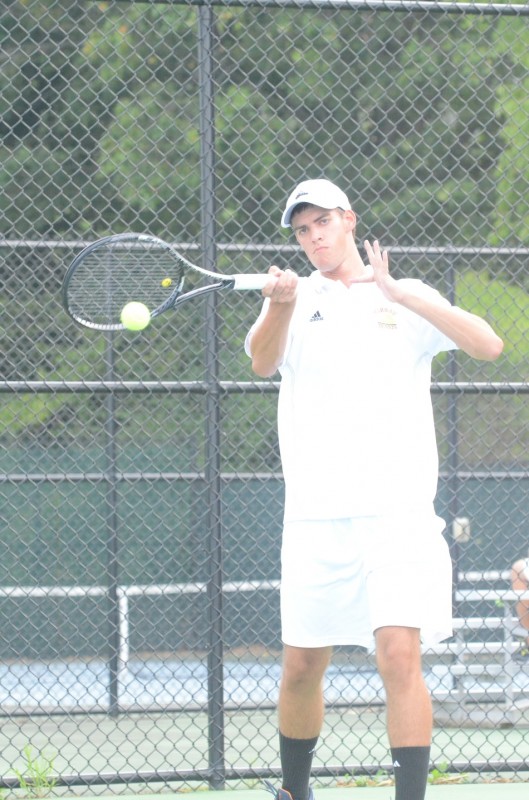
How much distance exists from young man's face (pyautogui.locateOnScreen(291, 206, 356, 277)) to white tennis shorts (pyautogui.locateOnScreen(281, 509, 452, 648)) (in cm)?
67

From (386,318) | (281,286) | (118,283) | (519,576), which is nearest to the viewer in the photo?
(281,286)

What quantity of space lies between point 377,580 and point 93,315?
146 centimetres

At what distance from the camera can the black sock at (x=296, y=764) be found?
3271mm

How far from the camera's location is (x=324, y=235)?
3223 mm

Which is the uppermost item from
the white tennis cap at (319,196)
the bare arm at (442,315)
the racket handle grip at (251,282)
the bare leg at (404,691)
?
the white tennis cap at (319,196)

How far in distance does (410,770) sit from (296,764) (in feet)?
1.29

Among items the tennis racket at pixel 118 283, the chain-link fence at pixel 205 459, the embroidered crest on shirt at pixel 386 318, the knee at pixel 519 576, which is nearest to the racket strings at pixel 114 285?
the tennis racket at pixel 118 283

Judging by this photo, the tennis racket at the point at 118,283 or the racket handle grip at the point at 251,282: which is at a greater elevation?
the tennis racket at the point at 118,283

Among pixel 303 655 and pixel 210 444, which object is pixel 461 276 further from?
pixel 303 655

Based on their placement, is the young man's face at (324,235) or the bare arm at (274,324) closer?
the bare arm at (274,324)

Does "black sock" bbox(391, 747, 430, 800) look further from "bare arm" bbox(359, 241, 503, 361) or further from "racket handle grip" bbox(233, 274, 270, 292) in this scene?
"racket handle grip" bbox(233, 274, 270, 292)

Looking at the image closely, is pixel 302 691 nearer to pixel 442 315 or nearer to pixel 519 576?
pixel 442 315

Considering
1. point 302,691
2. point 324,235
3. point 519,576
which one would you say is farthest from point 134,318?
point 519,576

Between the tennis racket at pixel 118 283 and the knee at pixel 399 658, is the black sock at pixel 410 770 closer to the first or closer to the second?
the knee at pixel 399 658
